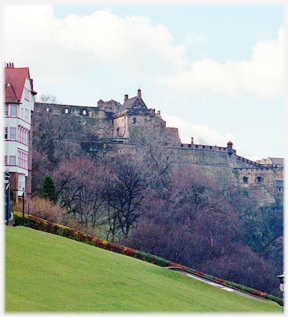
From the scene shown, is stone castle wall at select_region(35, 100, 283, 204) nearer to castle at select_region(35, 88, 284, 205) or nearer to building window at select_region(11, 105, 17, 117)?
castle at select_region(35, 88, 284, 205)

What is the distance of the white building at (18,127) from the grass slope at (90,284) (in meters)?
11.8

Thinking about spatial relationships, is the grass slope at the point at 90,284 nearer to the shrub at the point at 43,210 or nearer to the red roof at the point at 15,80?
the shrub at the point at 43,210

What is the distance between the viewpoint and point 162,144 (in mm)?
64812

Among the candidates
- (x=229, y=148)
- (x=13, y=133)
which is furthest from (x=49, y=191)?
(x=229, y=148)

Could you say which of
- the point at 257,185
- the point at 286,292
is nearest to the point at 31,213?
the point at 286,292

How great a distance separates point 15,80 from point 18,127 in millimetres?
3294

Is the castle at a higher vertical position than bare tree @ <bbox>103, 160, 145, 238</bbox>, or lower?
higher

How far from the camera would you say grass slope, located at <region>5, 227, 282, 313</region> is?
57.0 ft

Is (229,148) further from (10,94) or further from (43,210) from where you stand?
(43,210)

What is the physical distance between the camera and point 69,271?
21.4 meters

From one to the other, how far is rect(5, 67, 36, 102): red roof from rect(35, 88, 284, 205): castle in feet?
65.4

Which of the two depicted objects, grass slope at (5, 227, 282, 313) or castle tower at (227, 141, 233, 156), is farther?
castle tower at (227, 141, 233, 156)

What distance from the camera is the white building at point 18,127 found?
125 ft

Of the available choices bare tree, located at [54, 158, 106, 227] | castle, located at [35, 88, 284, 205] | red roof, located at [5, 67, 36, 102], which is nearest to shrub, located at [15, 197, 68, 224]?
red roof, located at [5, 67, 36, 102]
